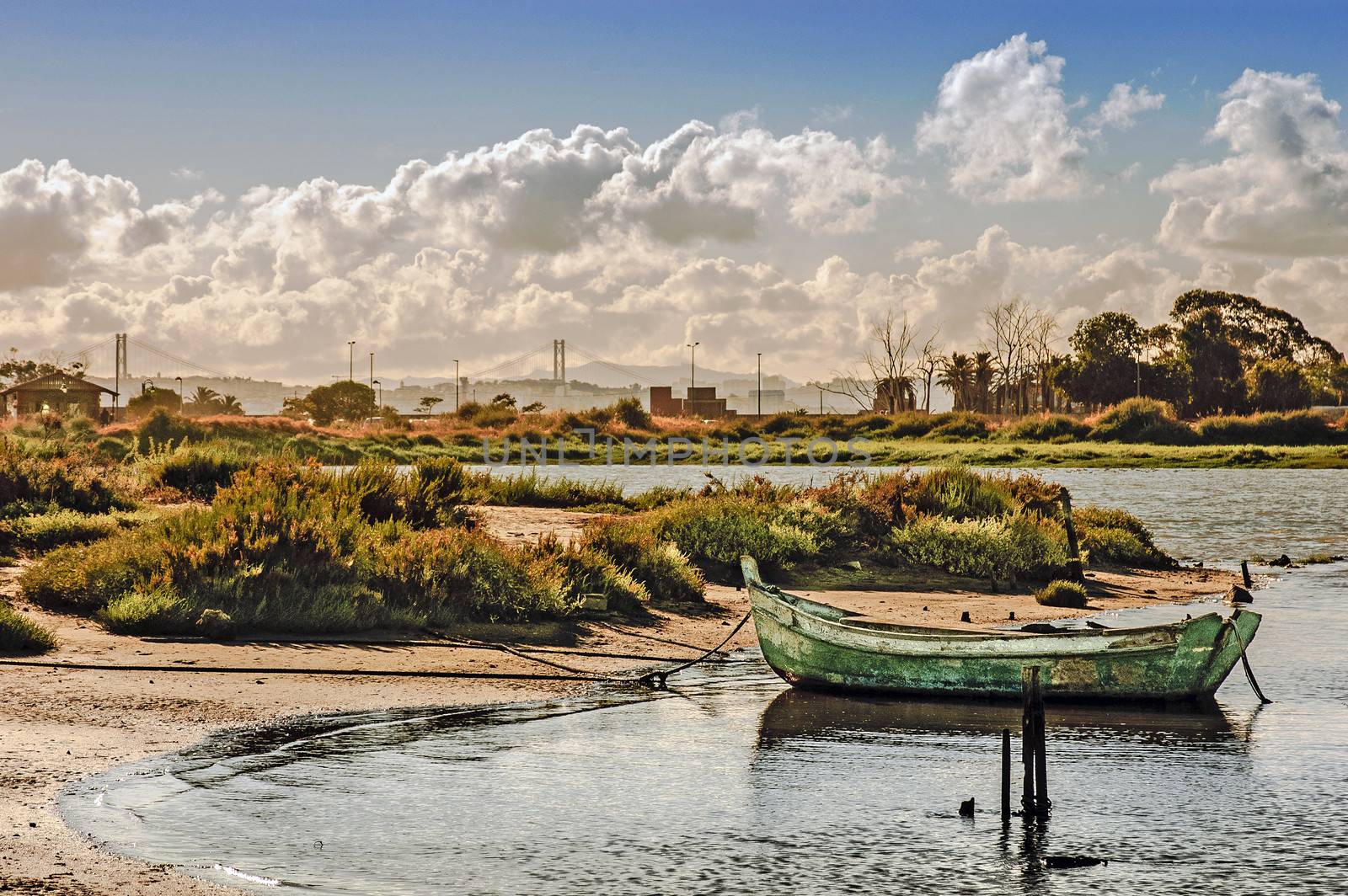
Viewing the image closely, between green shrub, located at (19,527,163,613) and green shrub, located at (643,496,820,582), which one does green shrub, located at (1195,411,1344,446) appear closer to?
green shrub, located at (643,496,820,582)

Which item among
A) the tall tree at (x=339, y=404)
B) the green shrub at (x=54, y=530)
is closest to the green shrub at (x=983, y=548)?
the green shrub at (x=54, y=530)

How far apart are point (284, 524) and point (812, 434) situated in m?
86.4

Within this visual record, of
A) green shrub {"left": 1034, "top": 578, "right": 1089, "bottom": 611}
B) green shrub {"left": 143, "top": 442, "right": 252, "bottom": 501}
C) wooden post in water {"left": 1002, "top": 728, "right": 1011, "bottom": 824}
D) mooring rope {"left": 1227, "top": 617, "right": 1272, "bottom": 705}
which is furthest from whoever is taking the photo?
green shrub {"left": 143, "top": 442, "right": 252, "bottom": 501}

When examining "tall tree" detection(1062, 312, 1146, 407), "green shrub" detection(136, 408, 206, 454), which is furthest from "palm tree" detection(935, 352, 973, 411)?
"green shrub" detection(136, 408, 206, 454)

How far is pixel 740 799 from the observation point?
11.4 meters

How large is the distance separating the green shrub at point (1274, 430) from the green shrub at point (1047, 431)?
755 cm

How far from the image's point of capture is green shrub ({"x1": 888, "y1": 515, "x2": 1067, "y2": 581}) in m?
25.9

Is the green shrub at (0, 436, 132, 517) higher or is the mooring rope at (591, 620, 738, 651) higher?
the green shrub at (0, 436, 132, 517)

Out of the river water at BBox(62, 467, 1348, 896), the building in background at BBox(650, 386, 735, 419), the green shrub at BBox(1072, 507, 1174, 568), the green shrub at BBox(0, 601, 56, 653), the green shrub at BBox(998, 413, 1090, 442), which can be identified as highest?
the building in background at BBox(650, 386, 735, 419)

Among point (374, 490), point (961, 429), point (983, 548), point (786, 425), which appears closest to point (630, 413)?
point (786, 425)

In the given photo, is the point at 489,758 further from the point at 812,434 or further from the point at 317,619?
the point at 812,434

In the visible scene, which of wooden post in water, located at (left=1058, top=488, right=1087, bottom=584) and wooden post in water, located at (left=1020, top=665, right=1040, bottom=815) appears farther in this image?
wooden post in water, located at (left=1058, top=488, right=1087, bottom=584)

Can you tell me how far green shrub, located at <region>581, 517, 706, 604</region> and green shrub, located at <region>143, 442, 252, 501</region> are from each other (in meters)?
11.7

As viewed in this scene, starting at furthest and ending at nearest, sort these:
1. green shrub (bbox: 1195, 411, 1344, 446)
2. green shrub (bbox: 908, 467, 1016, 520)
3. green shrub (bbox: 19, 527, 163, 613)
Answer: green shrub (bbox: 1195, 411, 1344, 446) → green shrub (bbox: 908, 467, 1016, 520) → green shrub (bbox: 19, 527, 163, 613)
